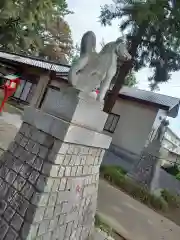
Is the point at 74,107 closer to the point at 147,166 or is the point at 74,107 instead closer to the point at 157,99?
the point at 147,166

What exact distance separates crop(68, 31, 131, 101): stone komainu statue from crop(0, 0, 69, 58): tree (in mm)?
12081

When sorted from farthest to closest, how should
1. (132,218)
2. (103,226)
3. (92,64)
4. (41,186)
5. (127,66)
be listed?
(127,66) → (132,218) → (103,226) → (92,64) → (41,186)

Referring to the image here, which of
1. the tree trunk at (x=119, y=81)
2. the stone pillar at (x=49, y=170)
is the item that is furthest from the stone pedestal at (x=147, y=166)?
the stone pillar at (x=49, y=170)

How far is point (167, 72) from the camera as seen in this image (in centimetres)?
1268

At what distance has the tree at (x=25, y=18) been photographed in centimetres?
1502

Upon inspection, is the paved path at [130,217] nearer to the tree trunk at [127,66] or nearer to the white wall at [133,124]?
the tree trunk at [127,66]

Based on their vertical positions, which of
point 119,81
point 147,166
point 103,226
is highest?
point 119,81

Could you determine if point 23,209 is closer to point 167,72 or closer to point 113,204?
point 113,204

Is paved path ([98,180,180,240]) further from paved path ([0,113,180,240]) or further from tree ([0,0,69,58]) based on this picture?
tree ([0,0,69,58])

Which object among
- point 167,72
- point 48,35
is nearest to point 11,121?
point 167,72

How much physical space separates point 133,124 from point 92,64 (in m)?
12.8

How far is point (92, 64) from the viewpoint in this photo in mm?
3908

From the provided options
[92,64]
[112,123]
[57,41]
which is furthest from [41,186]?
[57,41]

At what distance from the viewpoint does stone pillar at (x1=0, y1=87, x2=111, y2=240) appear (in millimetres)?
3271
